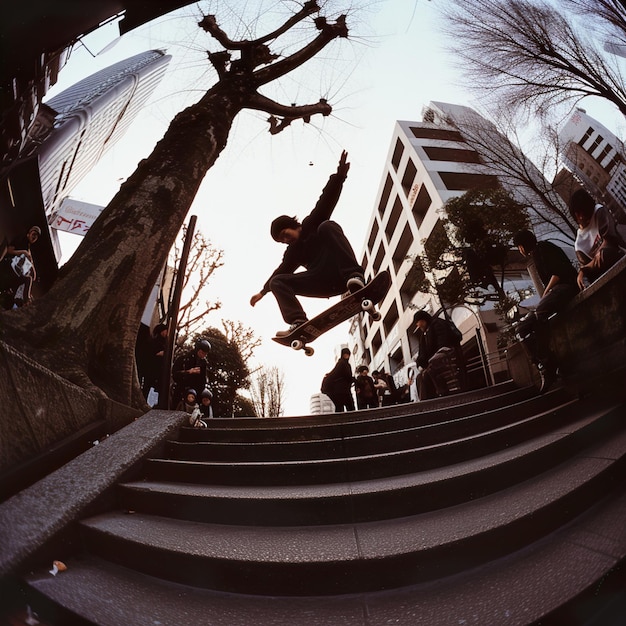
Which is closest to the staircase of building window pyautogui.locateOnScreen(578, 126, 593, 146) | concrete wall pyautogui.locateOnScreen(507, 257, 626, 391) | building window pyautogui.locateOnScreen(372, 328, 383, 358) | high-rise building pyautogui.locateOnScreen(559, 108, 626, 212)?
concrete wall pyautogui.locateOnScreen(507, 257, 626, 391)

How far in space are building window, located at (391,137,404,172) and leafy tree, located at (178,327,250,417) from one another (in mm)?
20330

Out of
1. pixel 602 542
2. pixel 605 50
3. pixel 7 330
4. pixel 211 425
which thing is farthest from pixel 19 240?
pixel 605 50

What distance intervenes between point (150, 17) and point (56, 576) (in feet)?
27.5

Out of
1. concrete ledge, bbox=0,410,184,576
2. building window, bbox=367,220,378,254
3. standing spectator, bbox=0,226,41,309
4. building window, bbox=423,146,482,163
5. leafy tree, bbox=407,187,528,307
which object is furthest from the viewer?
building window, bbox=367,220,378,254

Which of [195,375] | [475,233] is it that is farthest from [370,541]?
[475,233]

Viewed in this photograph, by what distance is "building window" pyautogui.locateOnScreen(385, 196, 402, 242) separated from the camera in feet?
90.0

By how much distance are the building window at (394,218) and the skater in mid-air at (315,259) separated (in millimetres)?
24474

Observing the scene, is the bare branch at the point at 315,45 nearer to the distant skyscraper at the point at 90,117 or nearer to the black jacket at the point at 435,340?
the black jacket at the point at 435,340

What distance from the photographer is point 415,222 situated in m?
23.4

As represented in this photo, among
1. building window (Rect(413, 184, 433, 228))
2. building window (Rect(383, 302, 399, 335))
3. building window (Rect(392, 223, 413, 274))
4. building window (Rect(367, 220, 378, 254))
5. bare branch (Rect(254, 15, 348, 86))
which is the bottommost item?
building window (Rect(383, 302, 399, 335))

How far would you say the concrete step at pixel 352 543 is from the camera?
59.4 inches

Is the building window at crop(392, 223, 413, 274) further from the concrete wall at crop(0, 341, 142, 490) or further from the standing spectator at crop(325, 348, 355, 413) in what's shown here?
the concrete wall at crop(0, 341, 142, 490)

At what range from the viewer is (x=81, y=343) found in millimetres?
3205

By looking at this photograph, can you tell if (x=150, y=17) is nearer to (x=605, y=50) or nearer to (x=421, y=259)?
(x=605, y=50)
